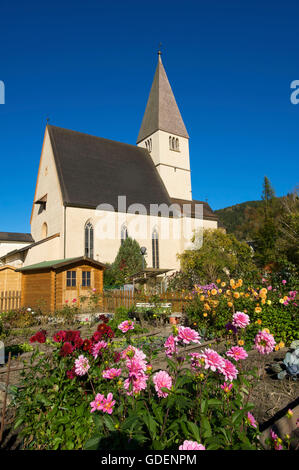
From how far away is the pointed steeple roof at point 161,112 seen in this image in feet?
112

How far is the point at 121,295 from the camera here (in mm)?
13461

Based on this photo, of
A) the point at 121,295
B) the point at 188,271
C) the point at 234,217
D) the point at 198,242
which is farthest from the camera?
the point at 234,217

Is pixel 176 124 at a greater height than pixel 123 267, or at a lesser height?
greater

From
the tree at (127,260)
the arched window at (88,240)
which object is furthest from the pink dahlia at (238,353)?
the arched window at (88,240)

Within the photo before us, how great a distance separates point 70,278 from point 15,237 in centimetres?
1469

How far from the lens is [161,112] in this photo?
3431 cm

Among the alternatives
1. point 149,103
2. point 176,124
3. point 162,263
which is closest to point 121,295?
point 162,263

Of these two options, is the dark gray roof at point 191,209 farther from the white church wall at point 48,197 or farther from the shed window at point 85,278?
the shed window at point 85,278

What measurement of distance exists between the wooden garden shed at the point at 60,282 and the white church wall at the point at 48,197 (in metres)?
7.10

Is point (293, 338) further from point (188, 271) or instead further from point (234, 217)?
point (234, 217)

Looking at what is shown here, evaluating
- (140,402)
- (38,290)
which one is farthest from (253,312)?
(38,290)

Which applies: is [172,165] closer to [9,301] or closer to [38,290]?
[38,290]
